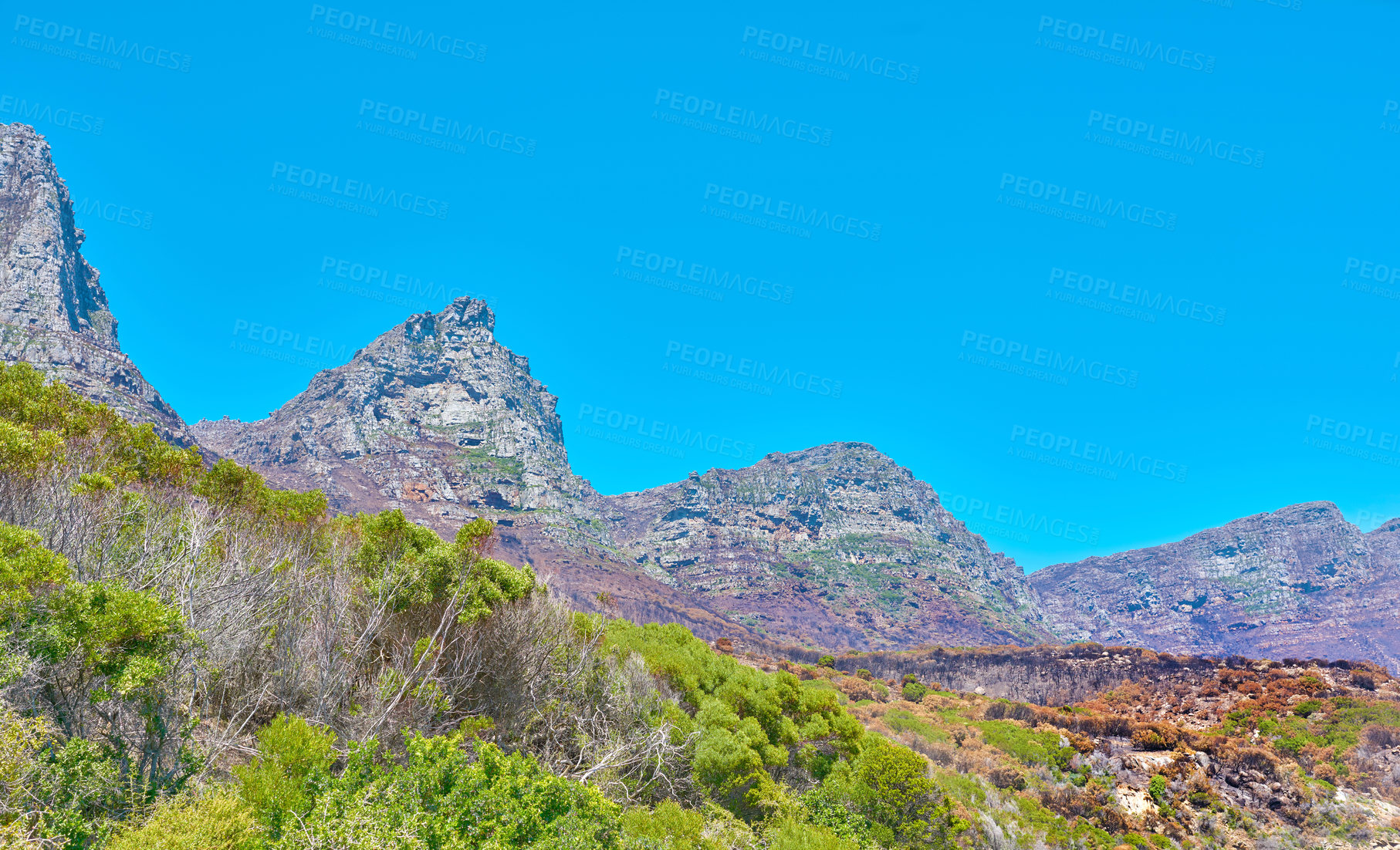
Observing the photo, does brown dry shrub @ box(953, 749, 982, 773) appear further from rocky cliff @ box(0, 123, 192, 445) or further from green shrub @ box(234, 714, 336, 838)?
rocky cliff @ box(0, 123, 192, 445)

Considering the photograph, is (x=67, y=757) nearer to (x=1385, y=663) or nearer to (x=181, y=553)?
(x=181, y=553)

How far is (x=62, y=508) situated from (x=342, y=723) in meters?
7.40

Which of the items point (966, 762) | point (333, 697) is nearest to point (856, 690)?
point (966, 762)

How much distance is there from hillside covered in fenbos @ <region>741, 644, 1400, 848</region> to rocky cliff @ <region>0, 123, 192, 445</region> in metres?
136

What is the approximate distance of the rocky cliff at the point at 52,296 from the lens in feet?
353

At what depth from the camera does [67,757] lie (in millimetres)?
7656

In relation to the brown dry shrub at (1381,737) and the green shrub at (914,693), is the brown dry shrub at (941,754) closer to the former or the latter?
the green shrub at (914,693)

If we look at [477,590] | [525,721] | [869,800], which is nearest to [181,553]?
[477,590]

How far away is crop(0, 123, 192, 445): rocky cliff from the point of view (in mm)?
107625

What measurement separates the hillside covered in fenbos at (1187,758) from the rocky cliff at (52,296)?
13602 cm

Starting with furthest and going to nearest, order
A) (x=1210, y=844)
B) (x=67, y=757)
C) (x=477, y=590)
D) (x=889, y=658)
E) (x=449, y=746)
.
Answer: (x=889, y=658) < (x=1210, y=844) < (x=477, y=590) < (x=449, y=746) < (x=67, y=757)

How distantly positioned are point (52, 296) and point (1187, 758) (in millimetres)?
190729

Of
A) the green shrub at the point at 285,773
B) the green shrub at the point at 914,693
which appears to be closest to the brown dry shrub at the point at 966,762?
the green shrub at the point at 914,693

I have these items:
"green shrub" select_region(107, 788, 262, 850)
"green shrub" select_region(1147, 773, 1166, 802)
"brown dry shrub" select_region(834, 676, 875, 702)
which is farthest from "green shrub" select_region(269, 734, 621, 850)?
"brown dry shrub" select_region(834, 676, 875, 702)
